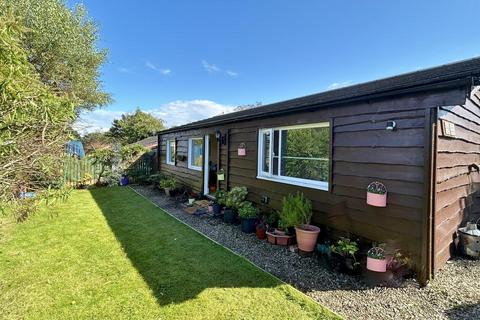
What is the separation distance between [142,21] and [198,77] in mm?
8744

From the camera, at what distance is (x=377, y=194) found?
3877 millimetres

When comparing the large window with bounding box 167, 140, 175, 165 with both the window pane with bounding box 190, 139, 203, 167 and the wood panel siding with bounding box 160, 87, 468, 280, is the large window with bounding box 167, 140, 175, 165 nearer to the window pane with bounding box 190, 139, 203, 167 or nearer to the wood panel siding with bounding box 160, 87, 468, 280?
the window pane with bounding box 190, 139, 203, 167

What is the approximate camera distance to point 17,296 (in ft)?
10.5

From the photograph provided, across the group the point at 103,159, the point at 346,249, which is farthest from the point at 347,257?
the point at 103,159

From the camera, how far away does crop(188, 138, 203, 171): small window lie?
1019cm

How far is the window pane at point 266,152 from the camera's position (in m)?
6.51

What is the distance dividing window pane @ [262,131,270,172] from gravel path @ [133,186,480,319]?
225 cm

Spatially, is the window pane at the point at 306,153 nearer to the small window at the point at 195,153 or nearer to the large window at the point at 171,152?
the small window at the point at 195,153

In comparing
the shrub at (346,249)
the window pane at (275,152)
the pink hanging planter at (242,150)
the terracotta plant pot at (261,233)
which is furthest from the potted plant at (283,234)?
the pink hanging planter at (242,150)

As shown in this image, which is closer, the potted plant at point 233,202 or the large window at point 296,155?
the large window at point 296,155

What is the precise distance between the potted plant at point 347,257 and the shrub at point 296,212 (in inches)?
36.4

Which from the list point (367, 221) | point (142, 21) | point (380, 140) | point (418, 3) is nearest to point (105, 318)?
point (367, 221)

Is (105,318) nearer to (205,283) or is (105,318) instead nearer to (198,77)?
(205,283)

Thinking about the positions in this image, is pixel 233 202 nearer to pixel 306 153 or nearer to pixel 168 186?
pixel 306 153
